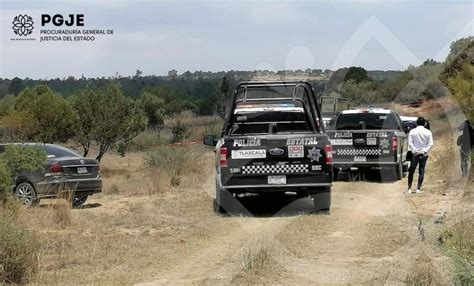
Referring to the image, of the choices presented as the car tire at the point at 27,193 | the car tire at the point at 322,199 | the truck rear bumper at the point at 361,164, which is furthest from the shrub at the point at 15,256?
the truck rear bumper at the point at 361,164

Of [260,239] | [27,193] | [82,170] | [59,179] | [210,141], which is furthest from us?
[82,170]

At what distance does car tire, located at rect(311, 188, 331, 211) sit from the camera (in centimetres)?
1245

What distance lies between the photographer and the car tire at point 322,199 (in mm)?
12453

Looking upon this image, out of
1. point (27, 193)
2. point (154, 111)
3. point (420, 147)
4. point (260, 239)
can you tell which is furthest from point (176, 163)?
point (154, 111)

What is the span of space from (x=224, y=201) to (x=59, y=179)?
12.1 ft

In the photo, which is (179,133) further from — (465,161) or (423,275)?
(423,275)

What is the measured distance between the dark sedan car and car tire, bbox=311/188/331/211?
→ 4843 mm

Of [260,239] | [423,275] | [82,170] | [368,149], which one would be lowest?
[260,239]

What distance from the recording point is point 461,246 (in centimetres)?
853

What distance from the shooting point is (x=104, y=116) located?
2962 cm

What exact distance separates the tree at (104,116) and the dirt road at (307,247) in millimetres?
16942

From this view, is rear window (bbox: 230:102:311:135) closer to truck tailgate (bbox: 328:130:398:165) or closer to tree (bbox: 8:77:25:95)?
truck tailgate (bbox: 328:130:398:165)

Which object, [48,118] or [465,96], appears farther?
[48,118]

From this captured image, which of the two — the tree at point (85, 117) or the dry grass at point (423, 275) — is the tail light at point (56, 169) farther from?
the tree at point (85, 117)
